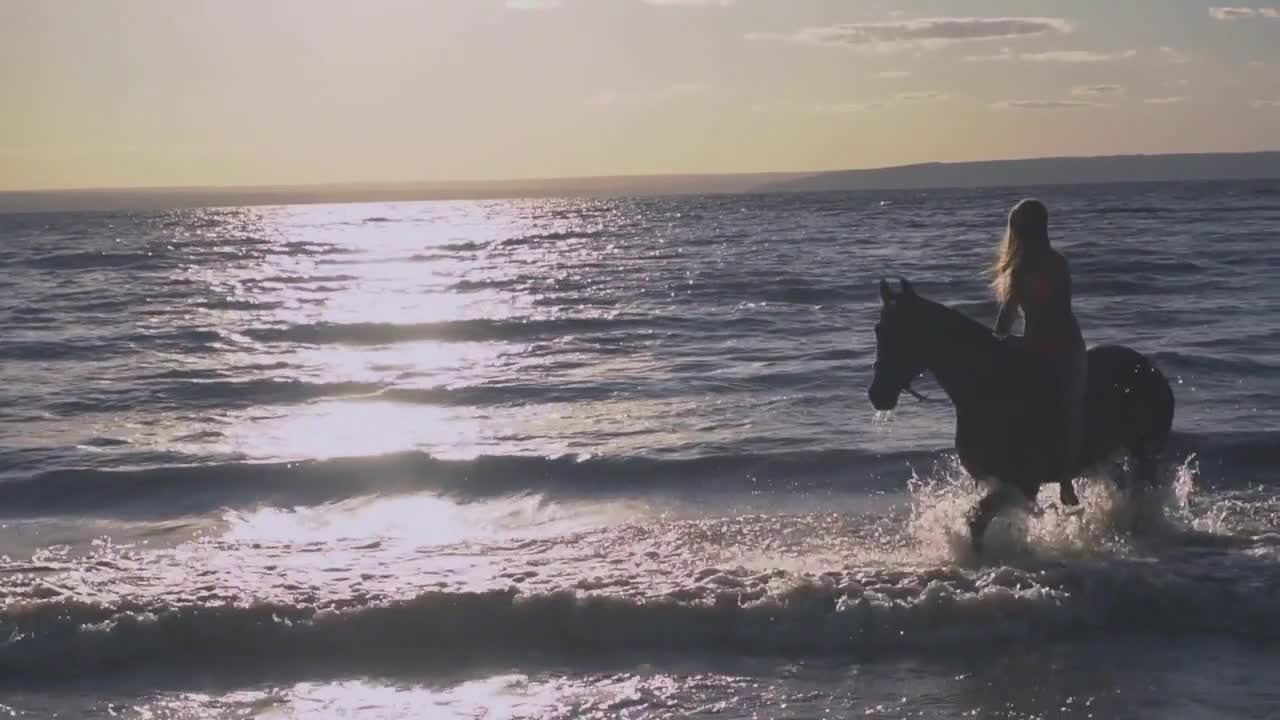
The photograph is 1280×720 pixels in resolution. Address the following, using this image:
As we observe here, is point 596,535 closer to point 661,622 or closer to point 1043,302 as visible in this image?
point 661,622

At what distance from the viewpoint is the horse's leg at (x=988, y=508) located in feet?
27.1

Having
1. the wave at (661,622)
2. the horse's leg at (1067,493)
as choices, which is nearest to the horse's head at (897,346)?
the wave at (661,622)

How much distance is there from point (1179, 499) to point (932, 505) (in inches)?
71.5

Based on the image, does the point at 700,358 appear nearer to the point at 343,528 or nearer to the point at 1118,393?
the point at 343,528

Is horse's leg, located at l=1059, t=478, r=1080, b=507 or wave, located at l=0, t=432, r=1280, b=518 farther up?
horse's leg, located at l=1059, t=478, r=1080, b=507

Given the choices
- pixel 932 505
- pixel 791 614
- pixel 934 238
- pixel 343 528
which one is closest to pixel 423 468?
pixel 343 528

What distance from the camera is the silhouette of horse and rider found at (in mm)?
7859

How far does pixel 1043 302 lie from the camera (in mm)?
7926

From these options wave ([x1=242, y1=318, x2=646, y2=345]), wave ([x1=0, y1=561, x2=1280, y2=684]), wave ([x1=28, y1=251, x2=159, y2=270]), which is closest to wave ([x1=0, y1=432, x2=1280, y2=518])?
wave ([x1=0, y1=561, x2=1280, y2=684])

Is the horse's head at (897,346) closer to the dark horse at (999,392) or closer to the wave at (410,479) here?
the dark horse at (999,392)

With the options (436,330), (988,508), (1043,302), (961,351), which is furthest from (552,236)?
(1043,302)

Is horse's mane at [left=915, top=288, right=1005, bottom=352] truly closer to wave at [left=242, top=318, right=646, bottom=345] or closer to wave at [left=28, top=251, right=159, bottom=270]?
wave at [left=242, top=318, right=646, bottom=345]

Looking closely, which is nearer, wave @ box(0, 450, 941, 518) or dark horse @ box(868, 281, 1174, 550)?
dark horse @ box(868, 281, 1174, 550)

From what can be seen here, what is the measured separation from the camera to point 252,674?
291 inches
